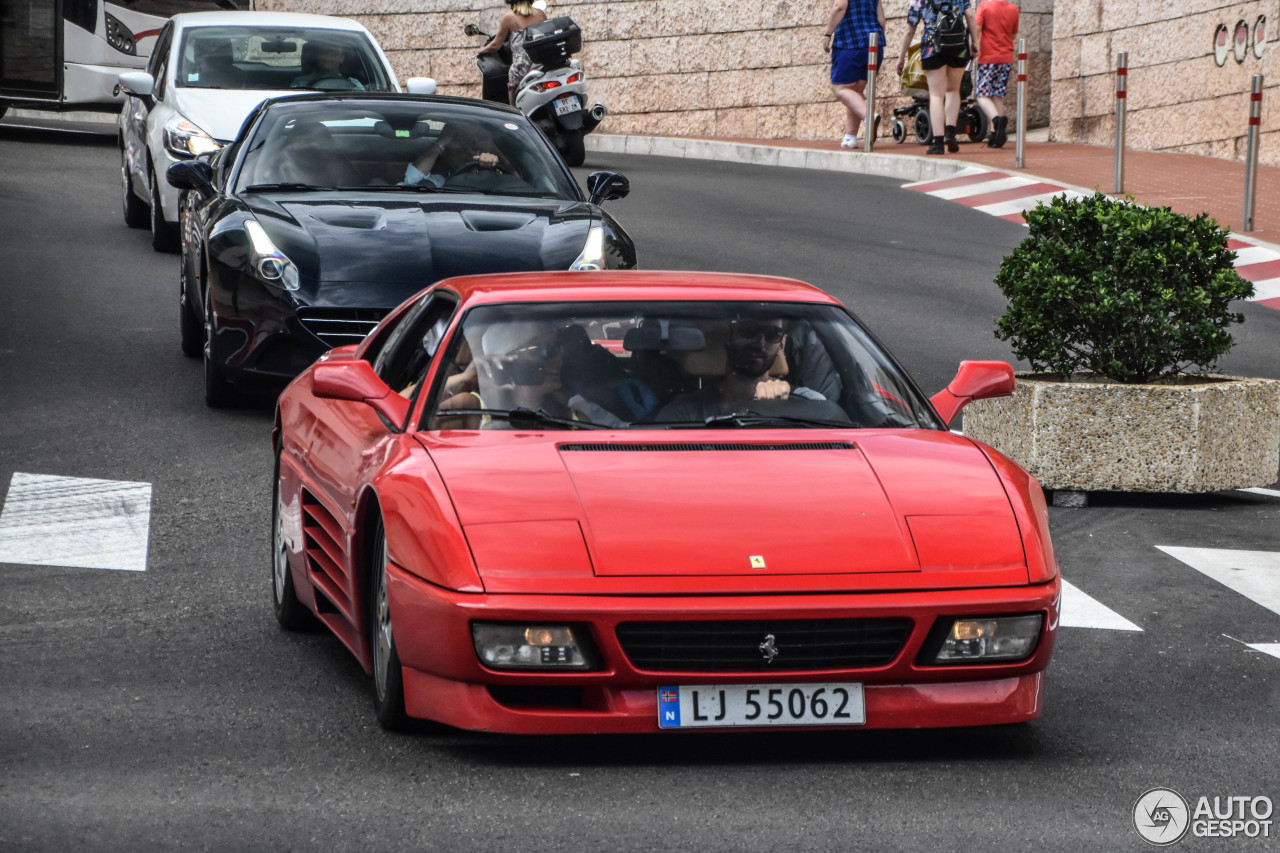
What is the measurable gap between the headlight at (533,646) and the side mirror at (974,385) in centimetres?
164

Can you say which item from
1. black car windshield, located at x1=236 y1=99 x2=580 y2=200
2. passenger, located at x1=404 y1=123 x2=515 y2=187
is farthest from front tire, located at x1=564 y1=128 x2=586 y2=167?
passenger, located at x1=404 y1=123 x2=515 y2=187

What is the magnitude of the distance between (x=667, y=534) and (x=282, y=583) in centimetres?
197

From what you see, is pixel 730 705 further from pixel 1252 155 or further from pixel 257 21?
pixel 1252 155

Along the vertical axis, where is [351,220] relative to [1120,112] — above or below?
below

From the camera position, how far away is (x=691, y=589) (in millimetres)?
4836

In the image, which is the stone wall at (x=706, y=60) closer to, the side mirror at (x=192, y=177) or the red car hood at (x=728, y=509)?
the side mirror at (x=192, y=177)

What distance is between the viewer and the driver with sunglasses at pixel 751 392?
5.73 m

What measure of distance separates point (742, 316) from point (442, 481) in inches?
47.4

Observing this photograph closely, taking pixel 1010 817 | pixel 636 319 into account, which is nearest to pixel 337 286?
pixel 636 319

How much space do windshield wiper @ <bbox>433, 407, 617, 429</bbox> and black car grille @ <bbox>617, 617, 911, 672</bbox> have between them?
0.90m

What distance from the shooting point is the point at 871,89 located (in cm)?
2394

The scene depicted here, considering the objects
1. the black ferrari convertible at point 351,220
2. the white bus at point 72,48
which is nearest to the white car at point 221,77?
the black ferrari convertible at point 351,220

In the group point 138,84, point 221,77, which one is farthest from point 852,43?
point 138,84

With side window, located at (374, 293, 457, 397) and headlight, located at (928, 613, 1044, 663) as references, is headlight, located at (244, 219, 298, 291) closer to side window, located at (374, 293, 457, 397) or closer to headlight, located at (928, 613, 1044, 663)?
side window, located at (374, 293, 457, 397)
